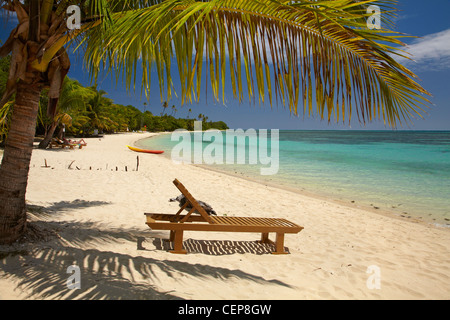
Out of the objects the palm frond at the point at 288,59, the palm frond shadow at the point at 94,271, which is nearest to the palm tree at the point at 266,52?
the palm frond at the point at 288,59

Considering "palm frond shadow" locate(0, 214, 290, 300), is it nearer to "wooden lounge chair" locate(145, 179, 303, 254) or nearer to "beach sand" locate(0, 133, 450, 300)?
"beach sand" locate(0, 133, 450, 300)

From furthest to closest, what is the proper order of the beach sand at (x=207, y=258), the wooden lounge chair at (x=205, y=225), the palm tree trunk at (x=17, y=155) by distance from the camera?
the wooden lounge chair at (x=205, y=225), the palm tree trunk at (x=17, y=155), the beach sand at (x=207, y=258)

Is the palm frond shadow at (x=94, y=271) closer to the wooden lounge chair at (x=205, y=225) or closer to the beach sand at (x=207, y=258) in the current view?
the beach sand at (x=207, y=258)

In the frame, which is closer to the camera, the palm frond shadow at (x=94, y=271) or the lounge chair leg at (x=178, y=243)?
the palm frond shadow at (x=94, y=271)

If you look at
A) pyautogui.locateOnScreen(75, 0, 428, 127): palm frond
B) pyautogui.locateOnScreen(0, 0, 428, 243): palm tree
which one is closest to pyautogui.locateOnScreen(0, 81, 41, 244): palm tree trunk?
pyautogui.locateOnScreen(0, 0, 428, 243): palm tree

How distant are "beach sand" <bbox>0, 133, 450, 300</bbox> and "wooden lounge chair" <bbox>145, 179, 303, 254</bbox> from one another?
0.78 ft

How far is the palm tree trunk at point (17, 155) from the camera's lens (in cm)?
290

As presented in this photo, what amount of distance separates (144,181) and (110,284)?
7.12 meters

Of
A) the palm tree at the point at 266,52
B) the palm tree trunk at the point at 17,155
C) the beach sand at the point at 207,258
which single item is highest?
the palm tree at the point at 266,52

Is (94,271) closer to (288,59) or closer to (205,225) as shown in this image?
(205,225)

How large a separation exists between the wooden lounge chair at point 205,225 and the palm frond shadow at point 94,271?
0.42 m

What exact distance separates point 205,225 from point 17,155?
88.9 inches
